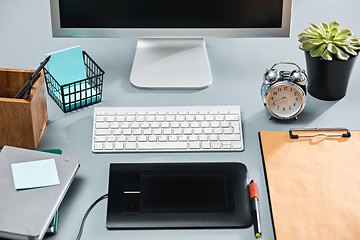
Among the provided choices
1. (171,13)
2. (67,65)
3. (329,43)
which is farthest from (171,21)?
(329,43)

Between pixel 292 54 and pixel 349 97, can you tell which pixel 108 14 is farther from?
pixel 349 97

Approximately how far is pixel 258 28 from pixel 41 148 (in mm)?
639

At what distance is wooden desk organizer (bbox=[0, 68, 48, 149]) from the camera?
105 cm

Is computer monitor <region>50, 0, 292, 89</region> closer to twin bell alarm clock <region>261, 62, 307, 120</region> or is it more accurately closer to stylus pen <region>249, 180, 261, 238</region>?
twin bell alarm clock <region>261, 62, 307, 120</region>

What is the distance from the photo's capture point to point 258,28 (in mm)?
1266

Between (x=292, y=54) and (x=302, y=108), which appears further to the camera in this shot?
(x=292, y=54)

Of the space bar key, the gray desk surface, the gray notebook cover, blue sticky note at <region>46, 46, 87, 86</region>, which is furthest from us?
blue sticky note at <region>46, 46, 87, 86</region>

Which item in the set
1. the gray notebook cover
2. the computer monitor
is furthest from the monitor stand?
the gray notebook cover

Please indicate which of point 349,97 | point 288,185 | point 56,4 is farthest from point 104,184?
point 349,97

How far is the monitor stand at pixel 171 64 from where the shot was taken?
129cm

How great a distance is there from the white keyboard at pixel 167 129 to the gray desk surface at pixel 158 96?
22 millimetres

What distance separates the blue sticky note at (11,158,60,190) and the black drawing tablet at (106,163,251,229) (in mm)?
126

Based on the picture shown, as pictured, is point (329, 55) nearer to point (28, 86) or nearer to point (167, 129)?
point (167, 129)

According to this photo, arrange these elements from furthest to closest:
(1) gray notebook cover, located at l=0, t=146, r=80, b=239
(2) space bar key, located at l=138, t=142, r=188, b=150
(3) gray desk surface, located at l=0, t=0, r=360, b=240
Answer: (2) space bar key, located at l=138, t=142, r=188, b=150 < (3) gray desk surface, located at l=0, t=0, r=360, b=240 < (1) gray notebook cover, located at l=0, t=146, r=80, b=239
